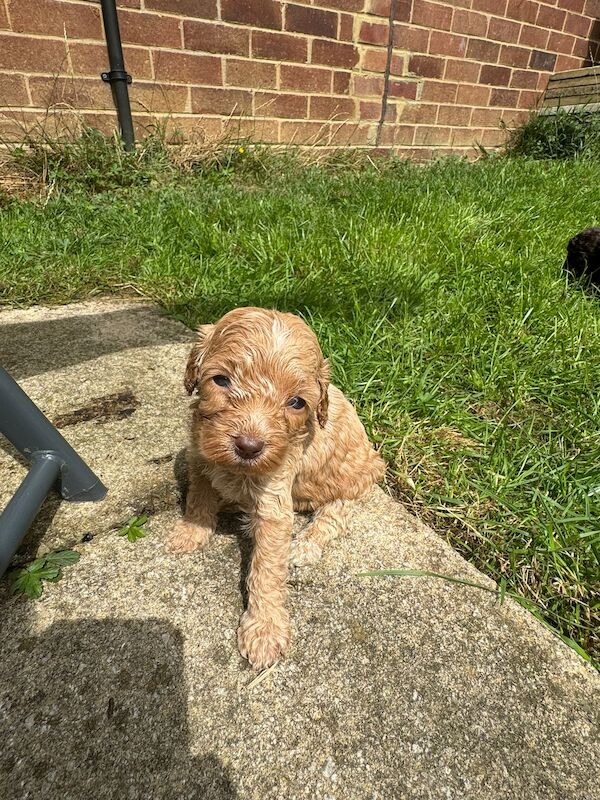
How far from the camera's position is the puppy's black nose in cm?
172

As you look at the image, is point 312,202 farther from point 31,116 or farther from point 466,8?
point 466,8

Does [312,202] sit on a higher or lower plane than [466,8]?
lower

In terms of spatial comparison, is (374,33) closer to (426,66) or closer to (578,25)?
(426,66)

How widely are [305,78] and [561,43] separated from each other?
652cm

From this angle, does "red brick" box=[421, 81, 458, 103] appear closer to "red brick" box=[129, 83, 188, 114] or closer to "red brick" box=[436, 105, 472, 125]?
"red brick" box=[436, 105, 472, 125]

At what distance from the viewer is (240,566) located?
81.3 inches

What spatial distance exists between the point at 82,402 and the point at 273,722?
199cm

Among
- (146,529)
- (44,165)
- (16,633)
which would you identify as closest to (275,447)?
(146,529)

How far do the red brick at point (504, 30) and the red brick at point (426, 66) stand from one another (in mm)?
1346

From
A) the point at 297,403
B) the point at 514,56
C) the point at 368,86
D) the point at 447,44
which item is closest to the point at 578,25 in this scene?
the point at 514,56

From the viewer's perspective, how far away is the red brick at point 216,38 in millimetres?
5758

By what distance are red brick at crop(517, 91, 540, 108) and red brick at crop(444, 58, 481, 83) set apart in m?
1.50

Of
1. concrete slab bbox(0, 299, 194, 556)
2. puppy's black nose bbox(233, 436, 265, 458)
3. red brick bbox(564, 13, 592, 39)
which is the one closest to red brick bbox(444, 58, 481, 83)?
red brick bbox(564, 13, 592, 39)

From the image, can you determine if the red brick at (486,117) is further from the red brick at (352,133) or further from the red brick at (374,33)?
the red brick at (374,33)
